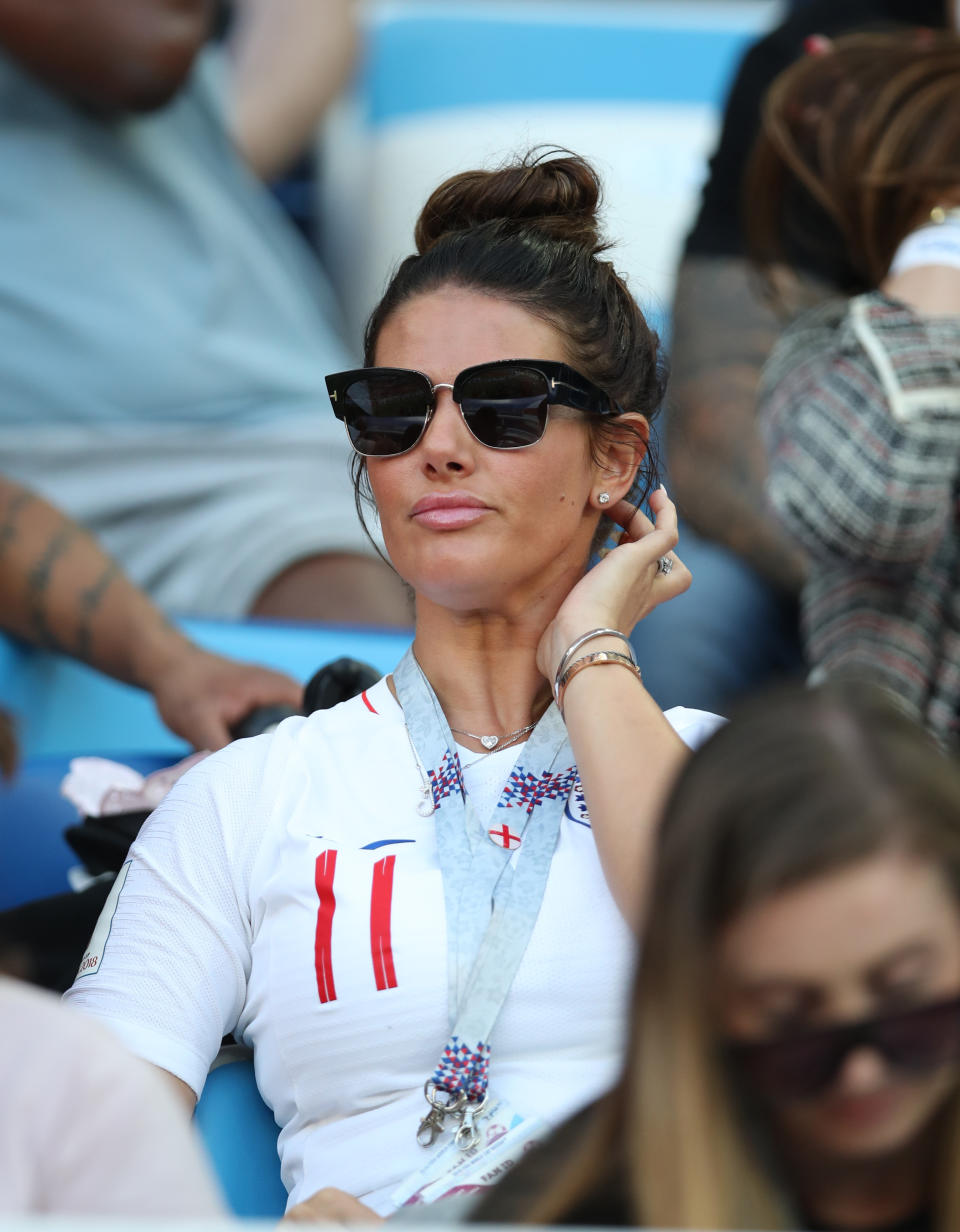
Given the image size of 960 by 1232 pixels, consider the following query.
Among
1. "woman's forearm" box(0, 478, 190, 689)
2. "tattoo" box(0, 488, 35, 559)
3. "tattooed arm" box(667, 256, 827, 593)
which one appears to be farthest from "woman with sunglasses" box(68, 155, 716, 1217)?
"tattooed arm" box(667, 256, 827, 593)

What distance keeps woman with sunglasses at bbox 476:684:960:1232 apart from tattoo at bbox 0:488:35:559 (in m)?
1.67

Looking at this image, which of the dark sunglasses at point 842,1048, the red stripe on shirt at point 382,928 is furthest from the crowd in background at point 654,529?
the red stripe on shirt at point 382,928

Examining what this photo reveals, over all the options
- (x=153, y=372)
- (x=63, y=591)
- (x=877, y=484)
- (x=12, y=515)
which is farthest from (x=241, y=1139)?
(x=153, y=372)

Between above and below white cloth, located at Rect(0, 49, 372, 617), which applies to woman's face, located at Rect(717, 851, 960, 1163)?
below

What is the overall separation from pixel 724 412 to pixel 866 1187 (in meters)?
2.20

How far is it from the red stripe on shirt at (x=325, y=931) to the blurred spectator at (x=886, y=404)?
83 centimetres

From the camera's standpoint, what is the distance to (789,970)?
31.7 inches

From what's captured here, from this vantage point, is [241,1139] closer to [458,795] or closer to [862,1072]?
[458,795]

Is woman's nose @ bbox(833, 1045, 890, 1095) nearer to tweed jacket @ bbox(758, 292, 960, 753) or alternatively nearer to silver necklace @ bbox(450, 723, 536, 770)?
silver necklace @ bbox(450, 723, 536, 770)

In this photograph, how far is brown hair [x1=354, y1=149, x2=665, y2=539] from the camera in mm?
1479

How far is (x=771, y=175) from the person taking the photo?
2.39m

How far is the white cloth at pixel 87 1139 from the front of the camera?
0.86 m

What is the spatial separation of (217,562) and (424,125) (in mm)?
1979

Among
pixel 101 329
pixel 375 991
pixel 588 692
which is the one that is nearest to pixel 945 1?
pixel 101 329
